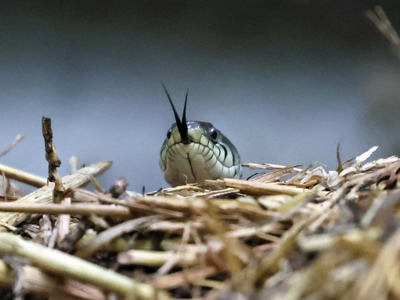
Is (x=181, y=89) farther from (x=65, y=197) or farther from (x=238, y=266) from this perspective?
(x=238, y=266)

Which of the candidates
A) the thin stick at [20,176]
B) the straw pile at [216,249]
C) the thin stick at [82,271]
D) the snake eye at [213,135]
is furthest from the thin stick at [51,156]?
the snake eye at [213,135]

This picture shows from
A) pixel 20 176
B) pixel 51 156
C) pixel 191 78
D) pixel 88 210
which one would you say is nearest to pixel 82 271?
pixel 88 210

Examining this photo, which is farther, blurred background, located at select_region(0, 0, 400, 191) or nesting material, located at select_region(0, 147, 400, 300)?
blurred background, located at select_region(0, 0, 400, 191)

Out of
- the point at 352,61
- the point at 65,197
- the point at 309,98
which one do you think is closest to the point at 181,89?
the point at 309,98

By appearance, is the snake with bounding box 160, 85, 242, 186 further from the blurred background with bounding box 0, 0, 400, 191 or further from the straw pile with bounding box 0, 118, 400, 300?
the straw pile with bounding box 0, 118, 400, 300

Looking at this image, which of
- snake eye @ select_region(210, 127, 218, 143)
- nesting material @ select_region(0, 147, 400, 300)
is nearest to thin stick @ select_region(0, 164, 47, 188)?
snake eye @ select_region(210, 127, 218, 143)

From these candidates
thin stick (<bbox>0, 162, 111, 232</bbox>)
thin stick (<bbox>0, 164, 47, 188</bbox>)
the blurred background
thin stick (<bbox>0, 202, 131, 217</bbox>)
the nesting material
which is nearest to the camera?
the nesting material

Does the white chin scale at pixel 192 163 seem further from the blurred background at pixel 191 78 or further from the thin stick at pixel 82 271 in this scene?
the thin stick at pixel 82 271
